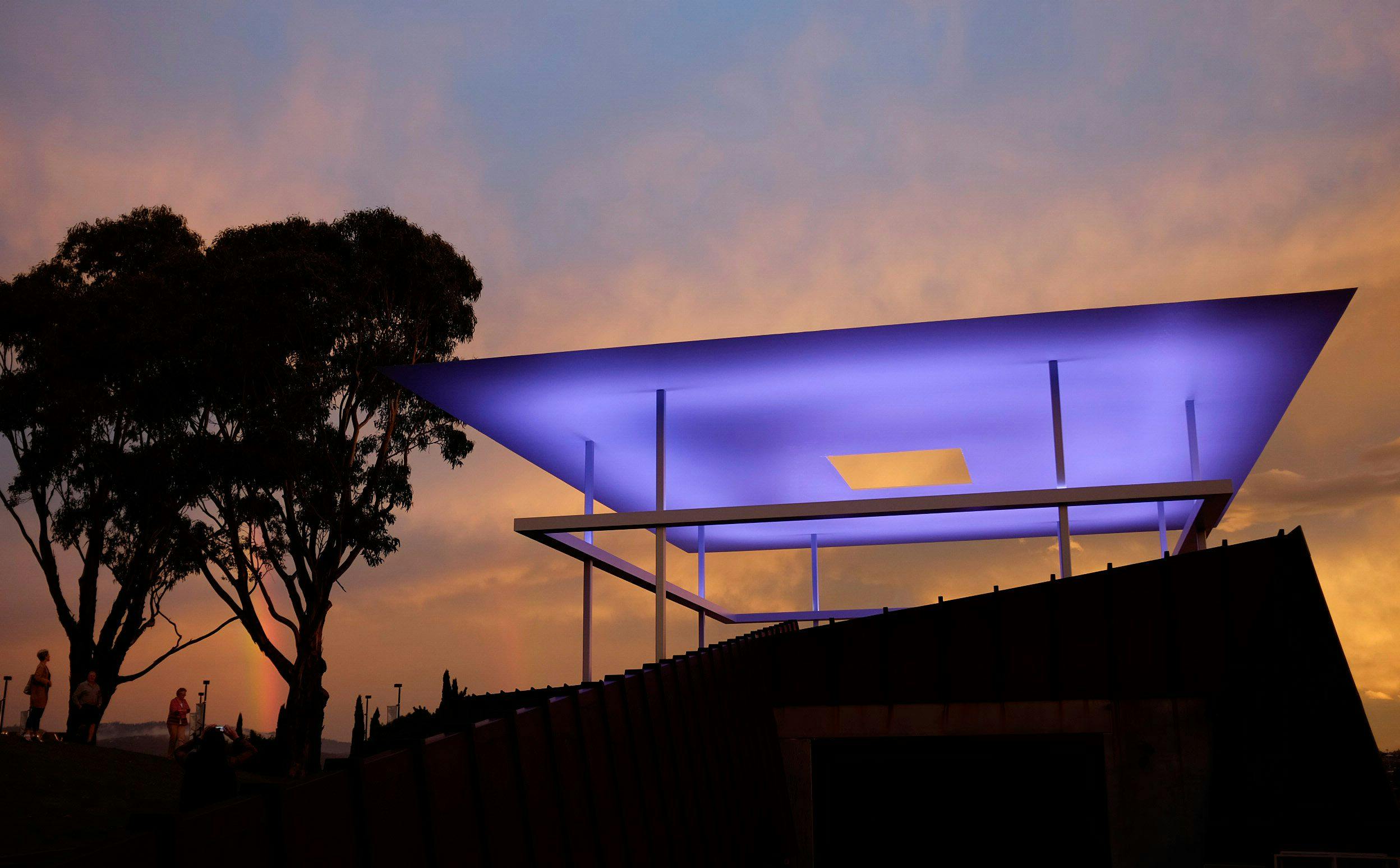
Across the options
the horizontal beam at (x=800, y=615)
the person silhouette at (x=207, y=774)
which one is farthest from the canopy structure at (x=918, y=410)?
the person silhouette at (x=207, y=774)

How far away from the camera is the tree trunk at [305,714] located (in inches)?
907

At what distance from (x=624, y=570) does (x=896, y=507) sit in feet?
16.6

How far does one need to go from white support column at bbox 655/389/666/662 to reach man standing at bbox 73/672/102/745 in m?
15.5

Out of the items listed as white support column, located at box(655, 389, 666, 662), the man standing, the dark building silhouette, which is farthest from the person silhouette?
the man standing

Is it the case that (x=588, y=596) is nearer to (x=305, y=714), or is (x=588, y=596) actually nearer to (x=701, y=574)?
(x=701, y=574)

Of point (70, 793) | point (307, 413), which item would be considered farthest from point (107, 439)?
point (70, 793)

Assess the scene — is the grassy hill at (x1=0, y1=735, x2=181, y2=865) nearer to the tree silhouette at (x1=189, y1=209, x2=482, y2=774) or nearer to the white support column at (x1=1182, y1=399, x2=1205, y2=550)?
the tree silhouette at (x1=189, y1=209, x2=482, y2=774)

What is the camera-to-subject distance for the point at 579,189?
22.3 meters

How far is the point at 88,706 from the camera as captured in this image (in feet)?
75.0

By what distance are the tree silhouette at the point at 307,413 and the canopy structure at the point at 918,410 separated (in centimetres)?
790

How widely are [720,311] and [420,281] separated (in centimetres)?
1597

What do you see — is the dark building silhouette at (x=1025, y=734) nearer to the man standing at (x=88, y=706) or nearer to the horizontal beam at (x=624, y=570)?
the horizontal beam at (x=624, y=570)

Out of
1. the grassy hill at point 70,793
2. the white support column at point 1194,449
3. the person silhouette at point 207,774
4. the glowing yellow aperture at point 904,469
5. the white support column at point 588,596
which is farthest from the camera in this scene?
the glowing yellow aperture at point 904,469

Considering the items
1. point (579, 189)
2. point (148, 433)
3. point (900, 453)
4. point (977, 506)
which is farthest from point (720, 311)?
point (977, 506)
